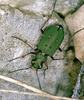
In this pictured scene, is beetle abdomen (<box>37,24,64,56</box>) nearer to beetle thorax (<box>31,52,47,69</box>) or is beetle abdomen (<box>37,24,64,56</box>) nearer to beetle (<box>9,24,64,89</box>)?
beetle (<box>9,24,64,89</box>)

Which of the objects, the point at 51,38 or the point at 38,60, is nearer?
the point at 51,38

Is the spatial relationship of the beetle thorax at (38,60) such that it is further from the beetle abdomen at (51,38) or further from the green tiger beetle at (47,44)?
the beetle abdomen at (51,38)

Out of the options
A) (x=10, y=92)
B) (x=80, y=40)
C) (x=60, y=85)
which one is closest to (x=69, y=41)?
(x=80, y=40)

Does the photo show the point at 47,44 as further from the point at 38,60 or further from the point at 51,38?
the point at 38,60

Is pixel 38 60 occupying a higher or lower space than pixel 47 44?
lower

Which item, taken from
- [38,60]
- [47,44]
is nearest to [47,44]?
[47,44]

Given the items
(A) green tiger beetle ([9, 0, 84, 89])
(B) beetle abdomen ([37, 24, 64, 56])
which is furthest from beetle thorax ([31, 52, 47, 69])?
(B) beetle abdomen ([37, 24, 64, 56])

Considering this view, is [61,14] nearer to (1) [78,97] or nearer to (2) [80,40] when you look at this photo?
(2) [80,40]

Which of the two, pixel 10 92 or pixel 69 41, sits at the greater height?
pixel 69 41
